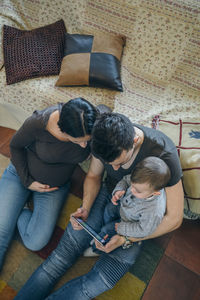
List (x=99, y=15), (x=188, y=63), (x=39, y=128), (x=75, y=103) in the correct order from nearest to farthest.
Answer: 1. (x=75, y=103)
2. (x=39, y=128)
3. (x=188, y=63)
4. (x=99, y=15)

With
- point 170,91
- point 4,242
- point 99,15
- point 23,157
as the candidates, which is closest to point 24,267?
point 4,242

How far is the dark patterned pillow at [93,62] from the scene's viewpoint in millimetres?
1649

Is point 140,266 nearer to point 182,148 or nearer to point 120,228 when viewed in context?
point 120,228

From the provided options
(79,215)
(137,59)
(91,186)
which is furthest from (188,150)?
(137,59)

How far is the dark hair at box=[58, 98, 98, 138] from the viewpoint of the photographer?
948 mm

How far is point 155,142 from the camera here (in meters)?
1.04

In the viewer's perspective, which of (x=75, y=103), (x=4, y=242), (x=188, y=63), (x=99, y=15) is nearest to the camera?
(x=75, y=103)

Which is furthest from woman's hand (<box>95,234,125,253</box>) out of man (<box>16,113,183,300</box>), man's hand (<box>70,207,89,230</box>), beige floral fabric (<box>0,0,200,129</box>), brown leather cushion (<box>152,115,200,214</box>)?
beige floral fabric (<box>0,0,200,129</box>)

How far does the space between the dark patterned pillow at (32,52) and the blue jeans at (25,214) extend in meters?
0.74

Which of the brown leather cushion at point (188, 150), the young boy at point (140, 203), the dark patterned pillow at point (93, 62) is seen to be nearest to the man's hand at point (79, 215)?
the young boy at point (140, 203)

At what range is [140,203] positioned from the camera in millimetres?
1125

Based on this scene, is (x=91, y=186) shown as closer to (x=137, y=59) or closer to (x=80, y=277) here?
(x=80, y=277)

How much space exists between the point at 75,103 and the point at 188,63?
95 centimetres

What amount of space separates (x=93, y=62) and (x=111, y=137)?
977mm
